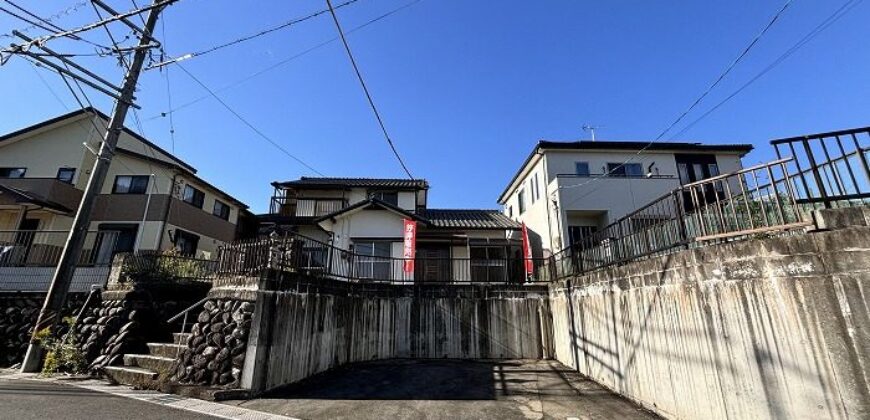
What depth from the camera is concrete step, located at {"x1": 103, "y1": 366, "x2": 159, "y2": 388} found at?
727cm

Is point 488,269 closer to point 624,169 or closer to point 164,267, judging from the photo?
point 624,169

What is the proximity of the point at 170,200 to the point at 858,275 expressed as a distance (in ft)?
73.0

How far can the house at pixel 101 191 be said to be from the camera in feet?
51.4

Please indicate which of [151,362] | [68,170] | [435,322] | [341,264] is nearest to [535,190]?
[435,322]

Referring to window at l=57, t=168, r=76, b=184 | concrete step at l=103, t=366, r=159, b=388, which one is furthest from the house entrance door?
window at l=57, t=168, r=76, b=184

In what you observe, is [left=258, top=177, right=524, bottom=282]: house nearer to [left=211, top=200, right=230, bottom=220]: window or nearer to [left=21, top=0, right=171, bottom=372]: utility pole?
[left=211, top=200, right=230, bottom=220]: window

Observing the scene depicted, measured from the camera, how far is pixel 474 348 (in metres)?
11.9

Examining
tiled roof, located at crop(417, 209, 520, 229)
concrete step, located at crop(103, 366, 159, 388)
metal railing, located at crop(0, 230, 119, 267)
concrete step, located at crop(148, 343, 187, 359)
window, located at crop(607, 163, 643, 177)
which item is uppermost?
window, located at crop(607, 163, 643, 177)

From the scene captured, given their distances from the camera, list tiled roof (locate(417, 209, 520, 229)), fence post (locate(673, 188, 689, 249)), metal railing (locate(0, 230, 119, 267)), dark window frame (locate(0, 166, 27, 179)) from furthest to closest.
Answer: tiled roof (locate(417, 209, 520, 229)) < dark window frame (locate(0, 166, 27, 179)) < metal railing (locate(0, 230, 119, 267)) < fence post (locate(673, 188, 689, 249))

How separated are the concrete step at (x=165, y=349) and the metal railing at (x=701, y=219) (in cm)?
1040

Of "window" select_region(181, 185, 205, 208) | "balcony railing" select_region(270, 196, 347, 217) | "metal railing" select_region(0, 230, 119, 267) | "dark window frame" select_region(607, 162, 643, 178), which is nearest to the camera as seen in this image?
"metal railing" select_region(0, 230, 119, 267)

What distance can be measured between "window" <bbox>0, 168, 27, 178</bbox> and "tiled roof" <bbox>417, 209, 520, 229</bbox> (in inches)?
817

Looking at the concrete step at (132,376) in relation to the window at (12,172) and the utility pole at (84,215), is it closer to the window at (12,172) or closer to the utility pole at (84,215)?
the utility pole at (84,215)

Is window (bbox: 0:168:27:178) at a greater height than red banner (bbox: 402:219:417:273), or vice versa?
window (bbox: 0:168:27:178)
